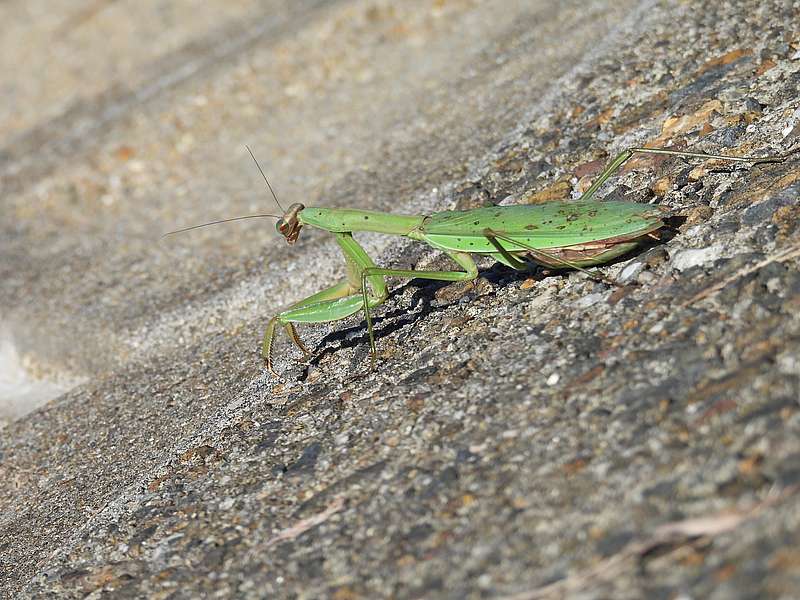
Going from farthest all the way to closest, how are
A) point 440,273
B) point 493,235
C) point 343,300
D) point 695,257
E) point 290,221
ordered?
point 290,221
point 343,300
point 440,273
point 493,235
point 695,257

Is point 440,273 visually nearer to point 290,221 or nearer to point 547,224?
point 547,224

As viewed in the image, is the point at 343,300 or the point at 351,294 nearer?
the point at 343,300

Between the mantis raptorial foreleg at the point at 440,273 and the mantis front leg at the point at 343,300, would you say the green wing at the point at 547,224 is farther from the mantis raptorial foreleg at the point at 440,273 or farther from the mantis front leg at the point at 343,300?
the mantis front leg at the point at 343,300

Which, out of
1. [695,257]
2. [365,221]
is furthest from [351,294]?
[695,257]

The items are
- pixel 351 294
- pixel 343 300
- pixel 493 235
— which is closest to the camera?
pixel 493 235

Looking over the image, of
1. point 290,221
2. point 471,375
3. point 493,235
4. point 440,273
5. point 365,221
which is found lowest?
point 471,375

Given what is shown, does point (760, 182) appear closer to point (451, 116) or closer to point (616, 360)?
point (616, 360)
